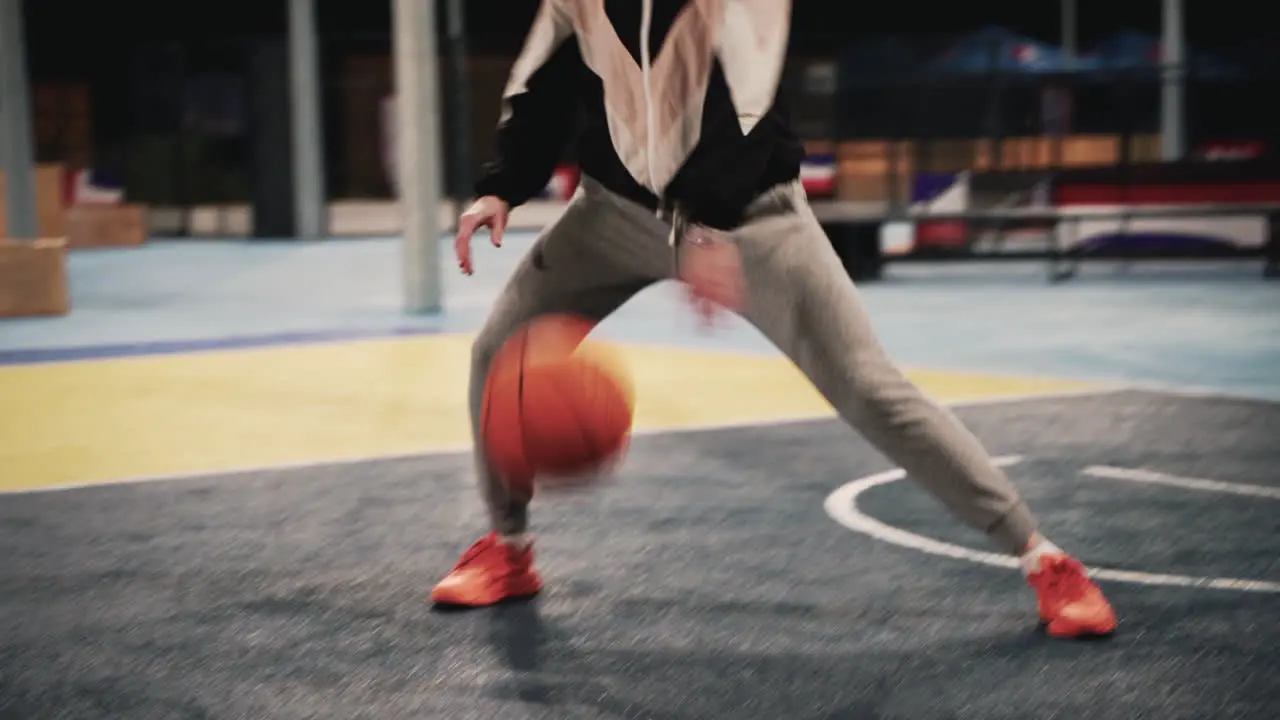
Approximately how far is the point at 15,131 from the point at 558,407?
14.3m

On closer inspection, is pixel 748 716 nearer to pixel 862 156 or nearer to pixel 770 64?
pixel 770 64

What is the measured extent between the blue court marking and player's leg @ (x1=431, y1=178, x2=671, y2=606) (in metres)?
7.66

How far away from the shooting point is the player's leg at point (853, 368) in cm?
439

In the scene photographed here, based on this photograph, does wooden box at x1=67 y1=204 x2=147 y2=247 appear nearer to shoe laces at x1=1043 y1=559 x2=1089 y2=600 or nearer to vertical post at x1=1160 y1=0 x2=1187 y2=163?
vertical post at x1=1160 y1=0 x2=1187 y2=163

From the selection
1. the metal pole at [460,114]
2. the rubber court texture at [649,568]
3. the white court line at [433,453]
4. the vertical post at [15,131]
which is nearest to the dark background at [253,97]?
the metal pole at [460,114]

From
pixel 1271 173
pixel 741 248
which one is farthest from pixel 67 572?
pixel 1271 173

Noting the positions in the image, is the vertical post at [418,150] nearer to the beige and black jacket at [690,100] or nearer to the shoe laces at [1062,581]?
the beige and black jacket at [690,100]

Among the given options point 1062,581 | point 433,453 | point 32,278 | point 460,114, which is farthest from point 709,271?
point 460,114

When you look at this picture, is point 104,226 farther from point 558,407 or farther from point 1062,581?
point 1062,581

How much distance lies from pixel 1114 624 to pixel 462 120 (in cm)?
2423

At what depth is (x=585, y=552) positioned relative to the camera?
5715 mm

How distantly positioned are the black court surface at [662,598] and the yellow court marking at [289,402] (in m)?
0.66

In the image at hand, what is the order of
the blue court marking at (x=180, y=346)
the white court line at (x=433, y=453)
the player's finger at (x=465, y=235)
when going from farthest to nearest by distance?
the blue court marking at (x=180, y=346)
the white court line at (x=433, y=453)
the player's finger at (x=465, y=235)

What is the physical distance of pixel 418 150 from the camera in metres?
14.8
